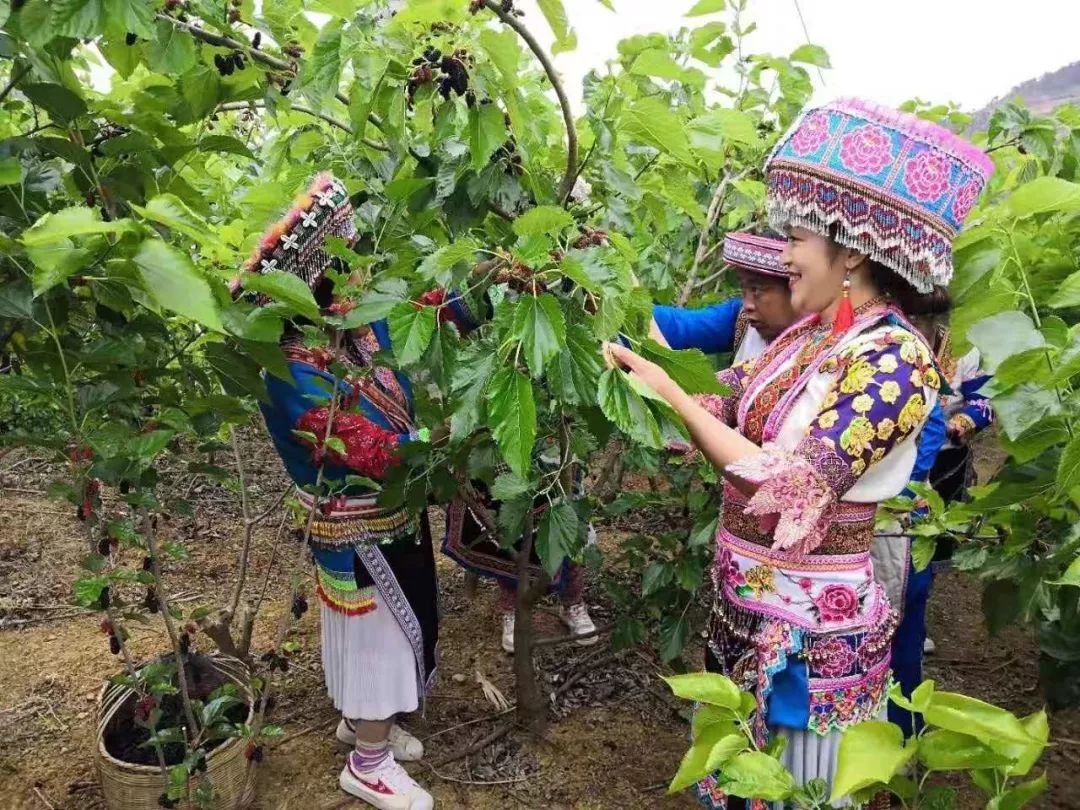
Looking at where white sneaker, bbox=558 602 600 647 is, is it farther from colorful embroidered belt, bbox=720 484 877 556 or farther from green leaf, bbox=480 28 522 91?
green leaf, bbox=480 28 522 91

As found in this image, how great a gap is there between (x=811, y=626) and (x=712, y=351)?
109 cm

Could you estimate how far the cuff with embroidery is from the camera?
138cm

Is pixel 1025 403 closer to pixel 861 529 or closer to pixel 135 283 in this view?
pixel 861 529

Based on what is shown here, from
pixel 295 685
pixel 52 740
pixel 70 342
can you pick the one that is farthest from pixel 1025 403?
pixel 52 740

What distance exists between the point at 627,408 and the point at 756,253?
3.94ft

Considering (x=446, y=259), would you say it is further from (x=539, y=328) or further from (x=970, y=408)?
(x=970, y=408)

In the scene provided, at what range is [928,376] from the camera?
4.80 feet

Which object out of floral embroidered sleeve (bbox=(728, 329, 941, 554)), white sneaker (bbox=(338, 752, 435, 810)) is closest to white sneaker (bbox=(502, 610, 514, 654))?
white sneaker (bbox=(338, 752, 435, 810))

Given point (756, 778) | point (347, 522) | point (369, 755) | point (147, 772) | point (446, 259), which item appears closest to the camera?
point (756, 778)

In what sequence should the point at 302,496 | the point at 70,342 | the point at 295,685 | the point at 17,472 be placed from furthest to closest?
the point at 17,472, the point at 295,685, the point at 302,496, the point at 70,342

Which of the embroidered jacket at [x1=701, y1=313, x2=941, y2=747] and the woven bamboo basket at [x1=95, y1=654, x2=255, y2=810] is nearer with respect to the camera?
the embroidered jacket at [x1=701, y1=313, x2=941, y2=747]

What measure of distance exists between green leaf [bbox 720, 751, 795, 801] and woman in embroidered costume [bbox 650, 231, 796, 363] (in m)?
1.29

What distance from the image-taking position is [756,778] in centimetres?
75

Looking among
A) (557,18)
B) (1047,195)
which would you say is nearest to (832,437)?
(1047,195)
